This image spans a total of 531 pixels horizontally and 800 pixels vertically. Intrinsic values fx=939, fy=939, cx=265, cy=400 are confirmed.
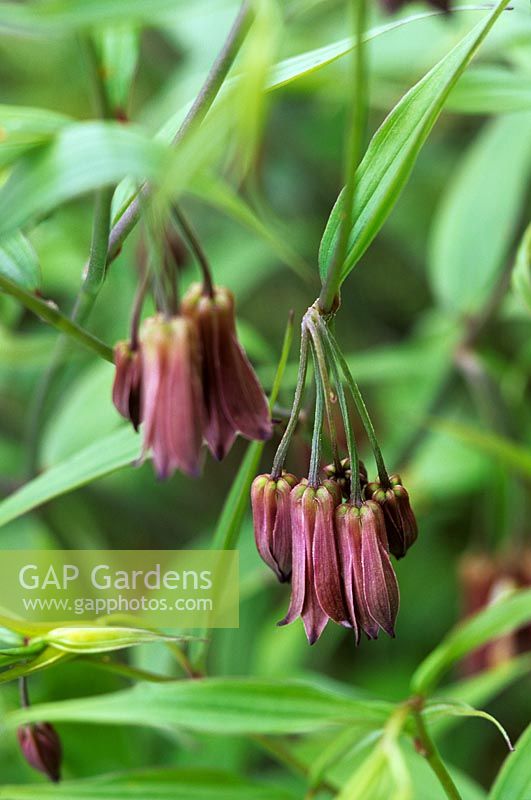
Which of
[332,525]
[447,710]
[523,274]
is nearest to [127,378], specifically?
[332,525]

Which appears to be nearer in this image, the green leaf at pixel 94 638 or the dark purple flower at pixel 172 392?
the dark purple flower at pixel 172 392

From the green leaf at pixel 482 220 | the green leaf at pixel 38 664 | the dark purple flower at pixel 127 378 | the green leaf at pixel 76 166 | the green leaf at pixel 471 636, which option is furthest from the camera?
the green leaf at pixel 482 220

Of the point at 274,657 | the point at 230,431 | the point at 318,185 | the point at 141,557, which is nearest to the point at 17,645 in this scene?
the point at 230,431

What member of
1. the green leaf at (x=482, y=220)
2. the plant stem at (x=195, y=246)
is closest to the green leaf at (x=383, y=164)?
the plant stem at (x=195, y=246)

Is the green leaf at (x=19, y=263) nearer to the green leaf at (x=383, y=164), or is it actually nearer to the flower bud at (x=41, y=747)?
the green leaf at (x=383, y=164)

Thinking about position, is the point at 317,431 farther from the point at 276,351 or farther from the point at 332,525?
the point at 276,351

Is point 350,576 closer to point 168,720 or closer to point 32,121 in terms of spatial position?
point 168,720
